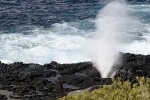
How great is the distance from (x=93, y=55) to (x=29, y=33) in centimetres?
2008

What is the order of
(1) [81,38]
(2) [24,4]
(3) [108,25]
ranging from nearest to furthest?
1. (1) [81,38]
2. (3) [108,25]
3. (2) [24,4]

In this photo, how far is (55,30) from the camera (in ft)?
287

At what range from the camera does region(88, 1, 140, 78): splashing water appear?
64125mm

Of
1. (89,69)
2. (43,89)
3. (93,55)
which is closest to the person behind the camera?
(43,89)

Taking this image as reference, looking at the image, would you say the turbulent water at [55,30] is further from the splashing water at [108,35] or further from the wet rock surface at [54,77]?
the wet rock surface at [54,77]

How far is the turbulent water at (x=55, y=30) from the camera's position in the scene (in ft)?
241

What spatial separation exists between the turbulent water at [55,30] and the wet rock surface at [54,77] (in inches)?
355

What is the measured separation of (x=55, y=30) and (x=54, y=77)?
101ft

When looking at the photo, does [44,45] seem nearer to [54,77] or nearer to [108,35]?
[108,35]

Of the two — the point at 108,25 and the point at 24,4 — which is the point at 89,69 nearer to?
the point at 108,25

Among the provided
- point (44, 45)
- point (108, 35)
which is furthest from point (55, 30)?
point (108, 35)

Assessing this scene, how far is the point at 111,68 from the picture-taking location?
61156mm

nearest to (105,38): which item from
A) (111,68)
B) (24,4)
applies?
(111,68)

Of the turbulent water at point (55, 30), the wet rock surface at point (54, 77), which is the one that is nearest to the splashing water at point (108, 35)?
the turbulent water at point (55, 30)
